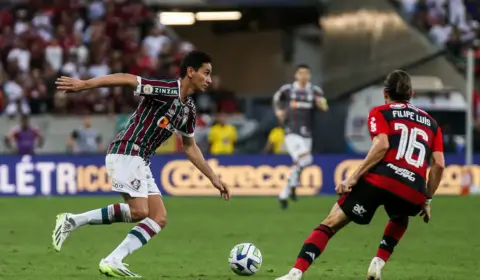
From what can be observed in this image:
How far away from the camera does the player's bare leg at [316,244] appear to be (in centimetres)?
904

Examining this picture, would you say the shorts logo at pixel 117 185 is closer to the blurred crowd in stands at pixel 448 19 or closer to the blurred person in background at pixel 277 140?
the blurred person in background at pixel 277 140

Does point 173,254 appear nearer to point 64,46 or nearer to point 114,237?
point 114,237

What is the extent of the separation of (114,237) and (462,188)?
38.3 ft

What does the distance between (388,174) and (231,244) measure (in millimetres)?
5171

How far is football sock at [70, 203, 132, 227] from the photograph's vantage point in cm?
1023

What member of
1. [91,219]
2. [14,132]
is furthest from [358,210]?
[14,132]

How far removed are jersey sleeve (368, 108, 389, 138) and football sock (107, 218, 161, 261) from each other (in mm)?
2322

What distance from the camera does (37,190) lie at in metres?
24.9

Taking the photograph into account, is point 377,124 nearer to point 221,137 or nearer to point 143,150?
point 143,150

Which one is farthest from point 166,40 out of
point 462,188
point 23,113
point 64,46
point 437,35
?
point 462,188

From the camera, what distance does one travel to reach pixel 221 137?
25875mm

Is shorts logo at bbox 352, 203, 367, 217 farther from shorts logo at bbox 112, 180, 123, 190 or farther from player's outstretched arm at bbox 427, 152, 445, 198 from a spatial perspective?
shorts logo at bbox 112, 180, 123, 190

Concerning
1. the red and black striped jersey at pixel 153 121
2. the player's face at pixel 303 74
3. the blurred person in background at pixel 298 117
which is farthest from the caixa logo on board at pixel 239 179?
the red and black striped jersey at pixel 153 121

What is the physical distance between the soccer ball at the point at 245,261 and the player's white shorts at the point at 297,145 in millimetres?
10023
